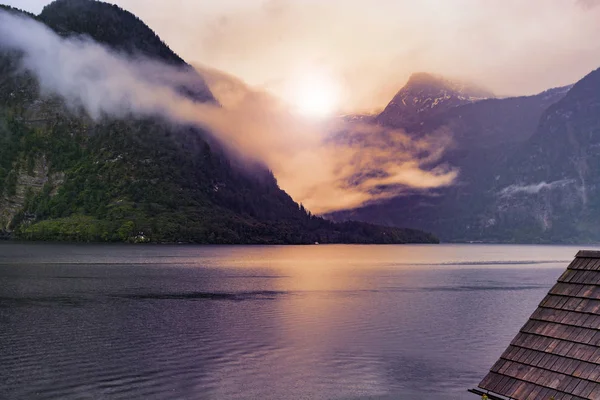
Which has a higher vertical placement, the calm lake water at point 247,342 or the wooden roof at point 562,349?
the wooden roof at point 562,349

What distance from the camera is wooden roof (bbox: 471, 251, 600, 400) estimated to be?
32.8 meters

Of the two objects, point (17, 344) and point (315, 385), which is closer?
point (315, 385)

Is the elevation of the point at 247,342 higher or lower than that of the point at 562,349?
lower

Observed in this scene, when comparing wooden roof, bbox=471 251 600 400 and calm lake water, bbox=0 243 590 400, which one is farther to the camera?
calm lake water, bbox=0 243 590 400

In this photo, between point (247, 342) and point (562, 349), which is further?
point (247, 342)

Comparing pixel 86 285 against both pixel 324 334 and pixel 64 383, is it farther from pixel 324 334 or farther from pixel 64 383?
pixel 64 383

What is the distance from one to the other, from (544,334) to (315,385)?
2719 cm

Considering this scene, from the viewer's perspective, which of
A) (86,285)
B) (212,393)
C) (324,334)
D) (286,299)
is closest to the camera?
(212,393)

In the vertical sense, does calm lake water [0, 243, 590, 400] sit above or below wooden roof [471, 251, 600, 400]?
below

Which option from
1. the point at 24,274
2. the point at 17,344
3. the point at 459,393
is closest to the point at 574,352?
the point at 459,393

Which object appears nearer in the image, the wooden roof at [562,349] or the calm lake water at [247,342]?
the wooden roof at [562,349]

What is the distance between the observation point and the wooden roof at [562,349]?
107 ft

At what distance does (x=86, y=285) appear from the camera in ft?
527

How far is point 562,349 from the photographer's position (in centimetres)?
3444
